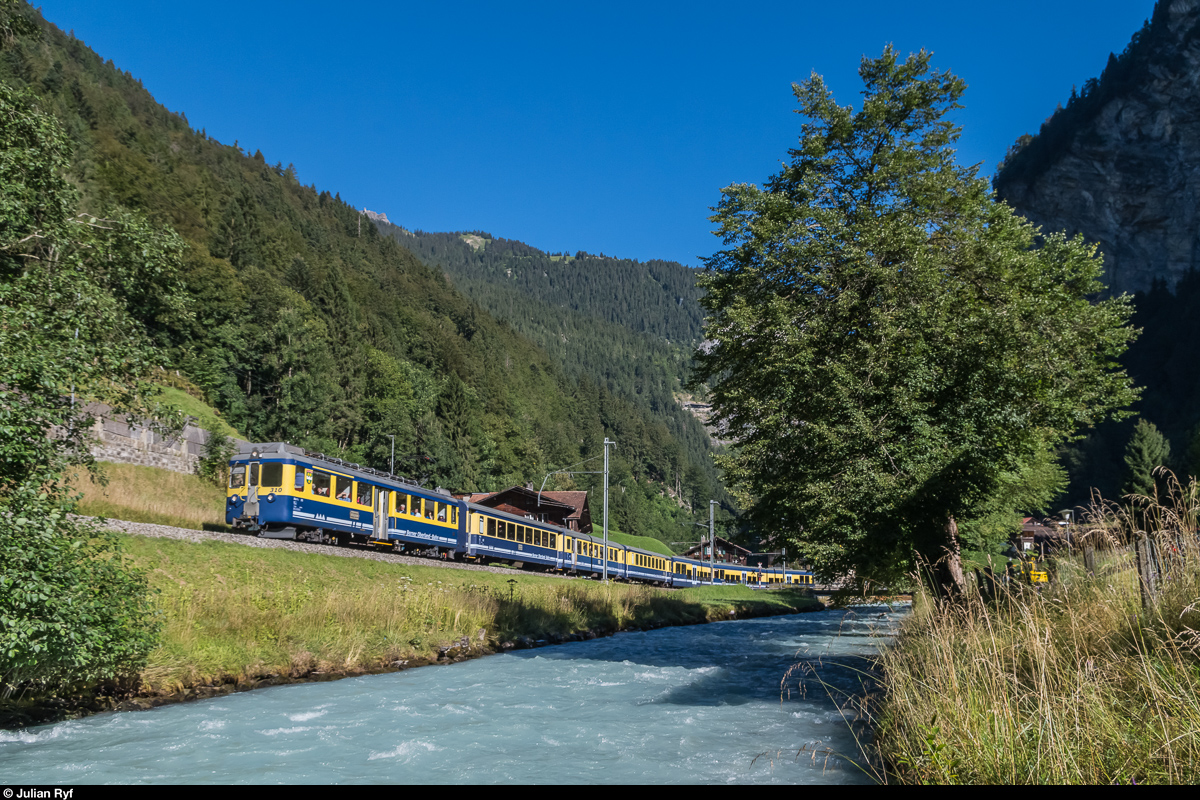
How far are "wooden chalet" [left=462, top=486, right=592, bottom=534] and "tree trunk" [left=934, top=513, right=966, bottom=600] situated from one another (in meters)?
51.8

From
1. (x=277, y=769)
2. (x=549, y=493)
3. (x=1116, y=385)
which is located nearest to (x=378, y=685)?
(x=277, y=769)

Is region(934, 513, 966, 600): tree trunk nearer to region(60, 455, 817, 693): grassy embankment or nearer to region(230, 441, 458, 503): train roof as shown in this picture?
region(60, 455, 817, 693): grassy embankment

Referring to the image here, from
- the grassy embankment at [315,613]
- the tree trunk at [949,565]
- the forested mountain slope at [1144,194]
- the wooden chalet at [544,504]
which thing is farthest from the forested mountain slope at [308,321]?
the forested mountain slope at [1144,194]

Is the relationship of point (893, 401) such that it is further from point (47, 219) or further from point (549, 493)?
point (549, 493)

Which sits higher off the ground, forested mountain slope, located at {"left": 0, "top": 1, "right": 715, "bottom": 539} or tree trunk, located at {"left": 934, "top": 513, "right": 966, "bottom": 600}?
forested mountain slope, located at {"left": 0, "top": 1, "right": 715, "bottom": 539}

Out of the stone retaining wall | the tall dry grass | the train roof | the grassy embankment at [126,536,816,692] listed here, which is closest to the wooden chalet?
the stone retaining wall

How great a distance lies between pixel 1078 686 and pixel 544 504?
6673cm

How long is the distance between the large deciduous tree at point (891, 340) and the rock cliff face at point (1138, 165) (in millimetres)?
109621

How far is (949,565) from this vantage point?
37.8 feet

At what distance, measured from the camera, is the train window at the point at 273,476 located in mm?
23328

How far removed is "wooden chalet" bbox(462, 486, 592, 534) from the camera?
217 feet

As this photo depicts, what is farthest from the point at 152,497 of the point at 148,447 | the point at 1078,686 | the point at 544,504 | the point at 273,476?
the point at 544,504

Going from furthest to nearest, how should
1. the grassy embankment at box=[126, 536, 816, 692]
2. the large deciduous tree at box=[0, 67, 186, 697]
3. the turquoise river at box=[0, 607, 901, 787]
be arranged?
1. the grassy embankment at box=[126, 536, 816, 692]
2. the large deciduous tree at box=[0, 67, 186, 697]
3. the turquoise river at box=[0, 607, 901, 787]

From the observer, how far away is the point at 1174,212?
11319 cm
